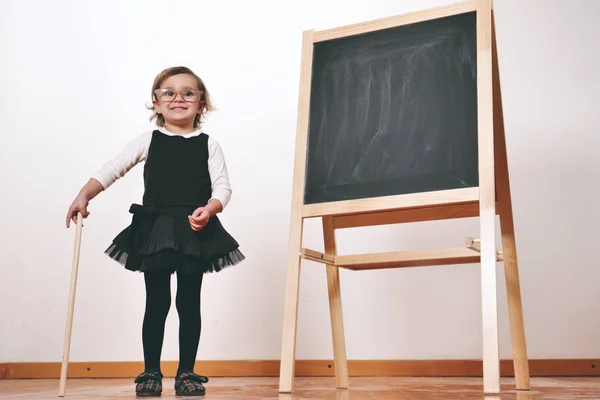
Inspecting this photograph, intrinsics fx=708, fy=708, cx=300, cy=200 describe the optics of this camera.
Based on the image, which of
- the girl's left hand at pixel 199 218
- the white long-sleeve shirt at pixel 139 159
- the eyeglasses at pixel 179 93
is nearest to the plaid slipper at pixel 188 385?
the girl's left hand at pixel 199 218

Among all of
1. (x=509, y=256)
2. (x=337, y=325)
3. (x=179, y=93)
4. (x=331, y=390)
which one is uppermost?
(x=179, y=93)

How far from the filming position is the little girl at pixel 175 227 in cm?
201

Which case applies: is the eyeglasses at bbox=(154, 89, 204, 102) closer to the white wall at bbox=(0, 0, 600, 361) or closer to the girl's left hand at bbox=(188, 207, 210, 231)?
the girl's left hand at bbox=(188, 207, 210, 231)

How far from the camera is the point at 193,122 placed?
89.6 inches

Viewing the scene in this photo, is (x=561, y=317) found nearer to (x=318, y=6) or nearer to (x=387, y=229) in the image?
(x=387, y=229)

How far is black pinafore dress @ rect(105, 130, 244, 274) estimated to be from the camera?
2.01 m

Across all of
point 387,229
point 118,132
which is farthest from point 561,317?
point 118,132

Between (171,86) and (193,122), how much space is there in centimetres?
13

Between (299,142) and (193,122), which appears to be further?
(193,122)

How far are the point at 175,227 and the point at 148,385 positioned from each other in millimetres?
443

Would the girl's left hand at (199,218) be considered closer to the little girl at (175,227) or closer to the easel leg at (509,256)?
the little girl at (175,227)

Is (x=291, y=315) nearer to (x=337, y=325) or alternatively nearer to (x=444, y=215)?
(x=337, y=325)

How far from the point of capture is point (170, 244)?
1986 millimetres

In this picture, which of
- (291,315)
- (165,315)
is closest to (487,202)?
(291,315)
